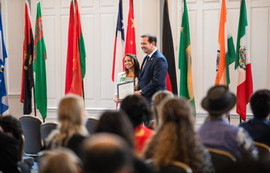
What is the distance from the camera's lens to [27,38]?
21.4 feet

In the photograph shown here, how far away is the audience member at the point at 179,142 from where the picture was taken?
7.02 ft

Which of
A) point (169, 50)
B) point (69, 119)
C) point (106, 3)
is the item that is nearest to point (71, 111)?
point (69, 119)

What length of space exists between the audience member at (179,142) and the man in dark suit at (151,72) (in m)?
2.94

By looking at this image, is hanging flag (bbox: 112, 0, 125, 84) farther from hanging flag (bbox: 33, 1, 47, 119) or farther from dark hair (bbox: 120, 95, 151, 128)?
dark hair (bbox: 120, 95, 151, 128)

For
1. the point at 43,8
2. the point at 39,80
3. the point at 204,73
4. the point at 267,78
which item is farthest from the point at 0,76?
the point at 267,78

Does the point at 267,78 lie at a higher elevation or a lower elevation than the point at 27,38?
lower

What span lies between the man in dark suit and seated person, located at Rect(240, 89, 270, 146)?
87.0 inches

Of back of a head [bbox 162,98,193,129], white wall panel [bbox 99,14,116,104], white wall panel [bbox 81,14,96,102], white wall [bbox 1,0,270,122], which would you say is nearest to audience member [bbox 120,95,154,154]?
back of a head [bbox 162,98,193,129]

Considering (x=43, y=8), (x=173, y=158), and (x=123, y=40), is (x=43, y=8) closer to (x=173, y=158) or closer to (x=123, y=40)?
(x=123, y=40)

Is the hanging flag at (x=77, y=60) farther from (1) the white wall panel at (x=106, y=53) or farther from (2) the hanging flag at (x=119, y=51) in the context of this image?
(1) the white wall panel at (x=106, y=53)

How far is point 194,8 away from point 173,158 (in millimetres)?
4794

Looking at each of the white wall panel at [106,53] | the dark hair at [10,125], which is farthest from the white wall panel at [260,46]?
the dark hair at [10,125]

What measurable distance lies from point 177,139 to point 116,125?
389mm

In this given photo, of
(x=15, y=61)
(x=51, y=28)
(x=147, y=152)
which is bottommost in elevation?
(x=147, y=152)
